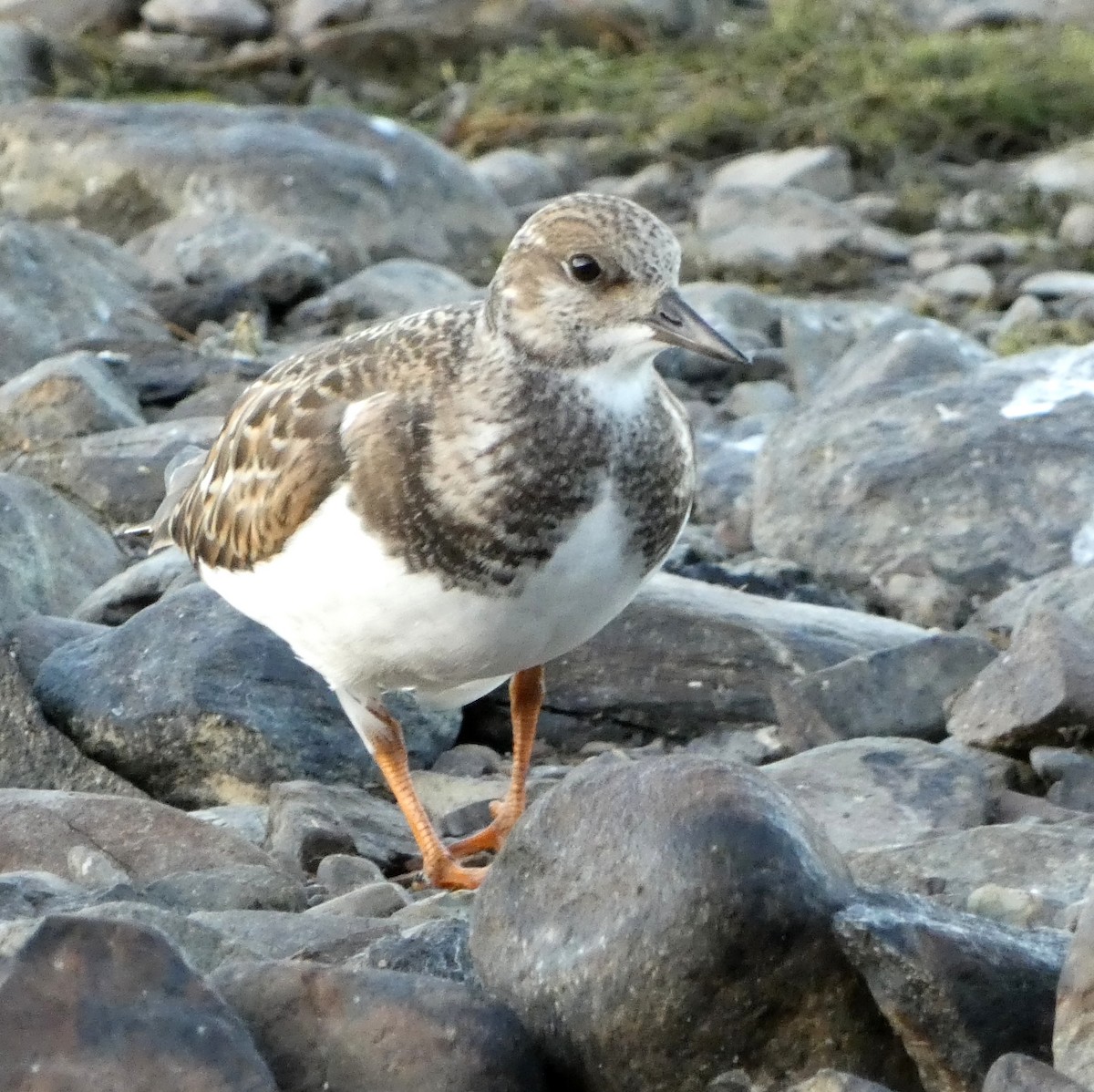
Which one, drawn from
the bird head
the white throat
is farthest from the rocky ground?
the bird head

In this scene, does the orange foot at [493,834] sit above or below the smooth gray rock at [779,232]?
above

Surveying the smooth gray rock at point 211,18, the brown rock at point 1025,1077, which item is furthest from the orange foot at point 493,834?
the smooth gray rock at point 211,18

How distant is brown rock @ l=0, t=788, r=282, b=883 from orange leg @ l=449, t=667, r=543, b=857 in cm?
68

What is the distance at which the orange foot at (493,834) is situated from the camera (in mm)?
4758

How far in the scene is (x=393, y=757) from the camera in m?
4.81

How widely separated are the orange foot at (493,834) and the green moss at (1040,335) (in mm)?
4173

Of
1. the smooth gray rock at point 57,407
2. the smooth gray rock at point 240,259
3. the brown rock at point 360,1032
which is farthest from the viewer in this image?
the smooth gray rock at point 240,259

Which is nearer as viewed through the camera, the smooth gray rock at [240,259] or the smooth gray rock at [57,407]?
the smooth gray rock at [57,407]

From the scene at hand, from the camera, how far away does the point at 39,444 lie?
7.03 metres

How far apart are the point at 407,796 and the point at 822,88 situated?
8.46 m

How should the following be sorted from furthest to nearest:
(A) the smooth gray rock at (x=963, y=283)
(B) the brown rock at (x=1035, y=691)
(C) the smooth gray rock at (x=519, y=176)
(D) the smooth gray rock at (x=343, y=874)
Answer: (C) the smooth gray rock at (x=519, y=176) < (A) the smooth gray rock at (x=963, y=283) < (B) the brown rock at (x=1035, y=691) < (D) the smooth gray rock at (x=343, y=874)

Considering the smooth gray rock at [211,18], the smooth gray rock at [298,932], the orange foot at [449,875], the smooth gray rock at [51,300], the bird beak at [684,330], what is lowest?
the smooth gray rock at [211,18]

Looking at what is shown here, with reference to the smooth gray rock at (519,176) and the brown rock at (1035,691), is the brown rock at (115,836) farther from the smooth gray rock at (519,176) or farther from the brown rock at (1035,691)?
the smooth gray rock at (519,176)

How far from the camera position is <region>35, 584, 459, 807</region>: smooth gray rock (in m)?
5.04
